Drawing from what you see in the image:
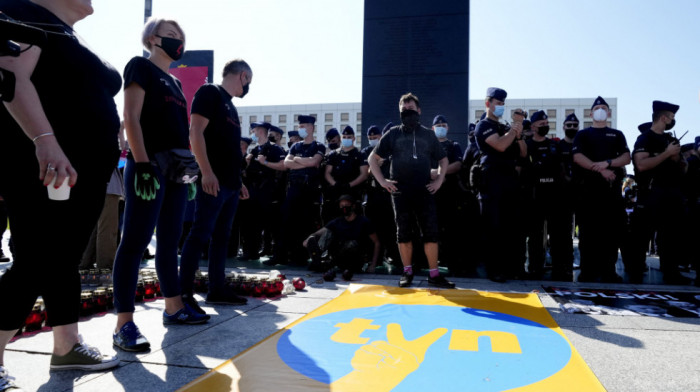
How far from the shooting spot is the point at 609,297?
435cm

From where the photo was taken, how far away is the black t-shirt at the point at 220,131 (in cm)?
345

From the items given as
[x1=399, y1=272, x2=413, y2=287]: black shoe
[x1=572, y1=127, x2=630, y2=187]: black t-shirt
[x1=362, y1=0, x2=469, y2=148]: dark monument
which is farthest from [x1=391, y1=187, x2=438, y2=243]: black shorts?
[x1=362, y1=0, x2=469, y2=148]: dark monument

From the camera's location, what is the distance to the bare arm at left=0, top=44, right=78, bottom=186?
1701 mm

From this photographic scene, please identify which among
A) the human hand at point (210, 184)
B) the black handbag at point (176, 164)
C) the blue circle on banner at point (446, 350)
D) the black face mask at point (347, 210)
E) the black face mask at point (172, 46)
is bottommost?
the blue circle on banner at point (446, 350)

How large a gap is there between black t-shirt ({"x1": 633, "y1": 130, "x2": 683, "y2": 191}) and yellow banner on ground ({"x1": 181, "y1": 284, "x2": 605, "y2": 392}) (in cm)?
313

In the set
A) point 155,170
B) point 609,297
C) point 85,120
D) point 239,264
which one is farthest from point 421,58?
point 85,120

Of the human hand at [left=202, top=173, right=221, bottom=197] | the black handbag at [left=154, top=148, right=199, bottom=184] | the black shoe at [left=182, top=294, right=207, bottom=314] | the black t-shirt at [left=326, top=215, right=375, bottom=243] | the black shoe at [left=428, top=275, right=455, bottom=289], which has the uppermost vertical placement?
the black handbag at [left=154, top=148, right=199, bottom=184]

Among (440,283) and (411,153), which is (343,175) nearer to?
(411,153)

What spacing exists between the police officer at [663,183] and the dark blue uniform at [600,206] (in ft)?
0.81

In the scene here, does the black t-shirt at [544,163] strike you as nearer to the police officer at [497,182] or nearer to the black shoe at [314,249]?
the police officer at [497,182]

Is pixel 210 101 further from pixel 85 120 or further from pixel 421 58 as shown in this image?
pixel 421 58

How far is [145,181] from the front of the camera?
102 inches

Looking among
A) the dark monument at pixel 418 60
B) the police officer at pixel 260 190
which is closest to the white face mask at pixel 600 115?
the dark monument at pixel 418 60

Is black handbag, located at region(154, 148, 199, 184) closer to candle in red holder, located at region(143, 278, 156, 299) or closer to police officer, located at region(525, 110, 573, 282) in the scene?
candle in red holder, located at region(143, 278, 156, 299)
